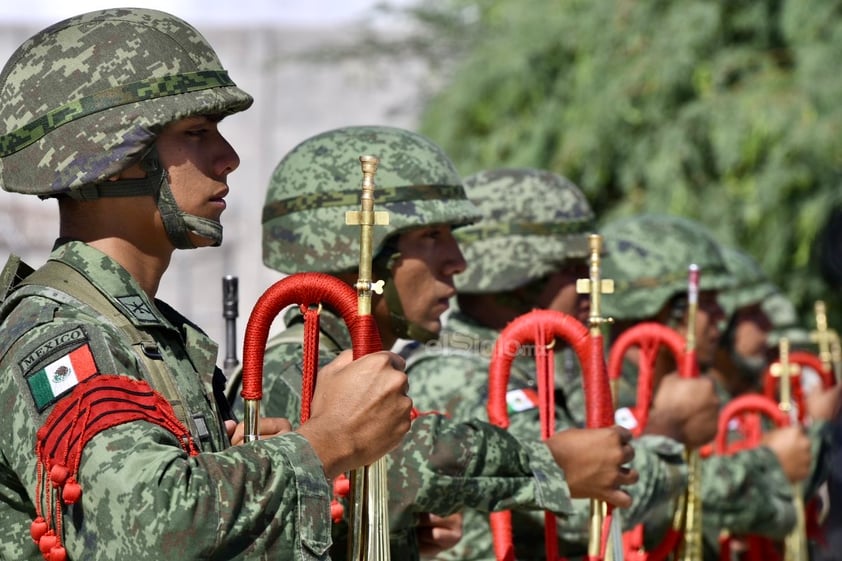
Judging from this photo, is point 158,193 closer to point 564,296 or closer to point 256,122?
point 564,296

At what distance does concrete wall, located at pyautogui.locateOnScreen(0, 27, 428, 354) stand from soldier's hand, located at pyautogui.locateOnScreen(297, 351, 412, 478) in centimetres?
1749

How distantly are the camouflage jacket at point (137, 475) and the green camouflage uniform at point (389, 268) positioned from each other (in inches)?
40.1

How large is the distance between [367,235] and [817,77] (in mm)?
9097

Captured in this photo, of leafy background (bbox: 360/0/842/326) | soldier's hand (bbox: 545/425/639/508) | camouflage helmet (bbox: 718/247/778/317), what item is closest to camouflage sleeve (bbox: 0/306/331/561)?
soldier's hand (bbox: 545/425/639/508)

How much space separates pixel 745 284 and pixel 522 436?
5.12m

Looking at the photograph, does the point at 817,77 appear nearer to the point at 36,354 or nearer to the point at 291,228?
the point at 291,228

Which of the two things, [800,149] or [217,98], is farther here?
[800,149]

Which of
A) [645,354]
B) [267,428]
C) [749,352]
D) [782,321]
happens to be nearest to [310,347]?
[267,428]

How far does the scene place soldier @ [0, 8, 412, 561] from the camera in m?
2.92

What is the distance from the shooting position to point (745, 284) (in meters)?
9.95

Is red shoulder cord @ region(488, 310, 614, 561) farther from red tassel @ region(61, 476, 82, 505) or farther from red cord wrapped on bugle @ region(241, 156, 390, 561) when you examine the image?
red tassel @ region(61, 476, 82, 505)

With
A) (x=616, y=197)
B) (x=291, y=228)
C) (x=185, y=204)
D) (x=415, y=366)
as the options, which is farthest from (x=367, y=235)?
(x=616, y=197)

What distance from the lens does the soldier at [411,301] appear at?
429cm

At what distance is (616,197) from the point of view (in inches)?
538
